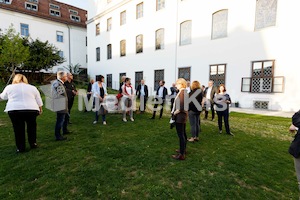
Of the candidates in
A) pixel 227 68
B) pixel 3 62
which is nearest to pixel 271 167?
pixel 227 68

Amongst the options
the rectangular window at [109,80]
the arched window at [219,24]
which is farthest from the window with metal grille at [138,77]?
the arched window at [219,24]

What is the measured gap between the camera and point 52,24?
2925 centimetres

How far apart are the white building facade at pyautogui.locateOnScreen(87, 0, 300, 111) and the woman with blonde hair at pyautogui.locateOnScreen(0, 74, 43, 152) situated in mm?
12999

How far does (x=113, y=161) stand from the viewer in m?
3.77

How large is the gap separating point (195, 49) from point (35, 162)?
14351 mm

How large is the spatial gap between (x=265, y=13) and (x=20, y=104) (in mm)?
14408

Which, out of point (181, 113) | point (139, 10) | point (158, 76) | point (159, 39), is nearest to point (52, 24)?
point (139, 10)

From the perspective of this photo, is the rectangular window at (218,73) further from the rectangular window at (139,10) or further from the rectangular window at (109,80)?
the rectangular window at (109,80)

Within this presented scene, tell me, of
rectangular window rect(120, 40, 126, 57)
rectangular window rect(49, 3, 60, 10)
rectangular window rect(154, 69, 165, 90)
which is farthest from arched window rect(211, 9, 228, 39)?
rectangular window rect(49, 3, 60, 10)

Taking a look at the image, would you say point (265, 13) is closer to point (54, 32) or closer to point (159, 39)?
point (159, 39)

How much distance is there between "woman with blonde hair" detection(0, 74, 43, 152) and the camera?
3.78 metres

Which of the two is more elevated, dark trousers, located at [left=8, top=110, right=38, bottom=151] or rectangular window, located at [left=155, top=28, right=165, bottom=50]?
rectangular window, located at [left=155, top=28, right=165, bottom=50]

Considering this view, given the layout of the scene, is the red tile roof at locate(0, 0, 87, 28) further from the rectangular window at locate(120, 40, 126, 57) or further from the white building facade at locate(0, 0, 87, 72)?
the rectangular window at locate(120, 40, 126, 57)

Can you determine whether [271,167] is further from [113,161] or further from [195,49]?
[195,49]
